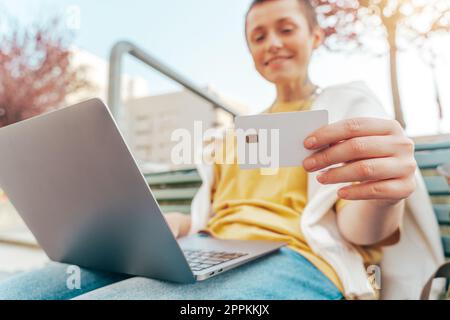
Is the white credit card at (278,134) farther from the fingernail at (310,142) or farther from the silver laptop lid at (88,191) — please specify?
the silver laptop lid at (88,191)

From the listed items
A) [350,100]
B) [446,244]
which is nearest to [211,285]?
[350,100]

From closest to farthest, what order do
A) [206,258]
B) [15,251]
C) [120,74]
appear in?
[206,258] < [120,74] < [15,251]

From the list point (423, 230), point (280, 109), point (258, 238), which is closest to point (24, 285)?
point (258, 238)

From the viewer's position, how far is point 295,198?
0.65 meters

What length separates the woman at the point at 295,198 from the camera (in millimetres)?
410

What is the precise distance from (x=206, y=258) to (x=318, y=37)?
427 millimetres

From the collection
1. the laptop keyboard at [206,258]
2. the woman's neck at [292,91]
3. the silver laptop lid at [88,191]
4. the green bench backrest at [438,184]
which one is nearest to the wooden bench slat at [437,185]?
the green bench backrest at [438,184]

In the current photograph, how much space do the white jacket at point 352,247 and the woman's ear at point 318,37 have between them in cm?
8

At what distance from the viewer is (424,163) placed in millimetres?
707

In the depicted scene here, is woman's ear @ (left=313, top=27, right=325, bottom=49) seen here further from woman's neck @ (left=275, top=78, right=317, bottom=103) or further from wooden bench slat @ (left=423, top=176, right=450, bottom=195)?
wooden bench slat @ (left=423, top=176, right=450, bottom=195)

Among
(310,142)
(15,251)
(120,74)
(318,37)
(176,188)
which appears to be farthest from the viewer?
(15,251)

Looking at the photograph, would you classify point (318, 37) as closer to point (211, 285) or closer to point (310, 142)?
point (310, 142)

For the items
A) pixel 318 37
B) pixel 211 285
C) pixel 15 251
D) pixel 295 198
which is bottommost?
pixel 15 251
